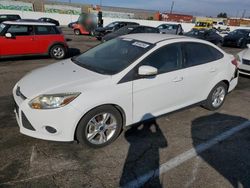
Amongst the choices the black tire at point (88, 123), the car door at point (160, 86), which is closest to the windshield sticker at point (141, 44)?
the car door at point (160, 86)

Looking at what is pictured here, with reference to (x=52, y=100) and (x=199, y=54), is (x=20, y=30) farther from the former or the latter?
(x=199, y=54)

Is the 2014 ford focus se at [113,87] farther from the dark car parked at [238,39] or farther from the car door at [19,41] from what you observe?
the dark car parked at [238,39]

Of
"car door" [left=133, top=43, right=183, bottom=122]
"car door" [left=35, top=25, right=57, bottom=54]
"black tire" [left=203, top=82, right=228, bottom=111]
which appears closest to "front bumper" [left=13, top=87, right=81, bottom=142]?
"car door" [left=133, top=43, right=183, bottom=122]

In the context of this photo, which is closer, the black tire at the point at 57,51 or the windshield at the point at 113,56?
the windshield at the point at 113,56

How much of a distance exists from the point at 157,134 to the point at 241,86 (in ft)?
14.5

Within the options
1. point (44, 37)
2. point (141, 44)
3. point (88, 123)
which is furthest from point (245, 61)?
point (44, 37)

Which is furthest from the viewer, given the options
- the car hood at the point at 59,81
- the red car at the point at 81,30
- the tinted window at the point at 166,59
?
the red car at the point at 81,30

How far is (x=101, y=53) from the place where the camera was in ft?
14.0

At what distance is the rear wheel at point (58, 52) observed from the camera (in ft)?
32.7

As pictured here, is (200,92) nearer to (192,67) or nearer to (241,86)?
(192,67)

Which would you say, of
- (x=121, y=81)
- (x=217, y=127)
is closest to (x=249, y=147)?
(x=217, y=127)

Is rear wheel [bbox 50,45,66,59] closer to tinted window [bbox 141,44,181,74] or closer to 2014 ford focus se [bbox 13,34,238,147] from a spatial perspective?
2014 ford focus se [bbox 13,34,238,147]

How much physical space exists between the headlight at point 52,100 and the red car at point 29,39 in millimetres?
6748

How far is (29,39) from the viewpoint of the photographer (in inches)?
361
